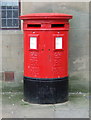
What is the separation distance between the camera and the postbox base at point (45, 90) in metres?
7.80

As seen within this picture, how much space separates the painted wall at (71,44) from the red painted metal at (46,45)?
93 centimetres

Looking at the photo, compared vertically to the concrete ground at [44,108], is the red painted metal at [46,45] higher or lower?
higher

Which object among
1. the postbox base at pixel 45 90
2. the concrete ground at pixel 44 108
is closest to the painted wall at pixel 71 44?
the concrete ground at pixel 44 108

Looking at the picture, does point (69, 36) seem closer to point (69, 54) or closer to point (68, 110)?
point (69, 54)

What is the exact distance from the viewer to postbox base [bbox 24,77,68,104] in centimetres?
780

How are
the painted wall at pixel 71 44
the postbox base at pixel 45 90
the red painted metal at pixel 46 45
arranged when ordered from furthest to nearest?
the painted wall at pixel 71 44 → the postbox base at pixel 45 90 → the red painted metal at pixel 46 45

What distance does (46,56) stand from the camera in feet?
25.4

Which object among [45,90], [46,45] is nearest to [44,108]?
[45,90]

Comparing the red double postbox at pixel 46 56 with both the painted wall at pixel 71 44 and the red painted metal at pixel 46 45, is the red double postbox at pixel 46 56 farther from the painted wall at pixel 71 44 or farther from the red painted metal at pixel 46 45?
the painted wall at pixel 71 44

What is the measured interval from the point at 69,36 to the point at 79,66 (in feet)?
2.74

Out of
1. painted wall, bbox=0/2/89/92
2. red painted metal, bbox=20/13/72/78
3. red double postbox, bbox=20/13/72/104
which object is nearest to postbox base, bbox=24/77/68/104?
red double postbox, bbox=20/13/72/104

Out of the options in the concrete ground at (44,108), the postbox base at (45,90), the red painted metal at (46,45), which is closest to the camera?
the concrete ground at (44,108)

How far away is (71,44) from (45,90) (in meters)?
1.66

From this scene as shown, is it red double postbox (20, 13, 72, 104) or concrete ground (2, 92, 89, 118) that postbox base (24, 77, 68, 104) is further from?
concrete ground (2, 92, 89, 118)
